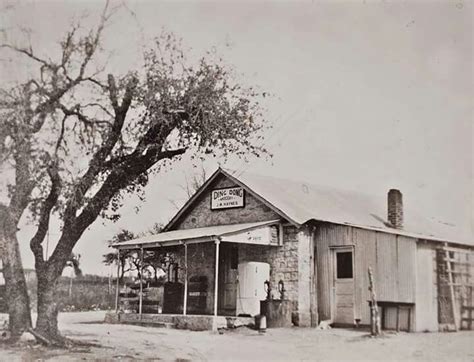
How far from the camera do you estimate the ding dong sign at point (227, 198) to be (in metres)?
14.6

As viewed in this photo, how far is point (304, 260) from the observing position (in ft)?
42.4

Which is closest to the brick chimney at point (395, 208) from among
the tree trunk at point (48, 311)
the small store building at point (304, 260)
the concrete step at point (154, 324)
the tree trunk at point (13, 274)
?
the small store building at point (304, 260)

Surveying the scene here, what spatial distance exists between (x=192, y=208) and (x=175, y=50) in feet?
22.0

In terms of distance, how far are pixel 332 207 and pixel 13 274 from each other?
5.37m

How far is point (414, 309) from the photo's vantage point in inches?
349

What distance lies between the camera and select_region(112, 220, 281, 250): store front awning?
13156 mm

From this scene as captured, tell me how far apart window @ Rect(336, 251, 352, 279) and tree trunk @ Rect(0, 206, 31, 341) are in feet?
15.6

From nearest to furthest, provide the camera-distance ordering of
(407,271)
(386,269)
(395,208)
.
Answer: (407,271), (386,269), (395,208)

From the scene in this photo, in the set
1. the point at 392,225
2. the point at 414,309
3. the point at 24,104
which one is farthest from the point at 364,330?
the point at 24,104

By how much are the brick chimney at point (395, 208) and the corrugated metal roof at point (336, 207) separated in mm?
118

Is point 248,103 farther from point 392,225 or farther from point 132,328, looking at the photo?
point 132,328

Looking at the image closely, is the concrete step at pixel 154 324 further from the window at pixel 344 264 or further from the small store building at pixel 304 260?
the window at pixel 344 264

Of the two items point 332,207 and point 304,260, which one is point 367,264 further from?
point 304,260

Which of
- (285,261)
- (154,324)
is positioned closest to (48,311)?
(154,324)
